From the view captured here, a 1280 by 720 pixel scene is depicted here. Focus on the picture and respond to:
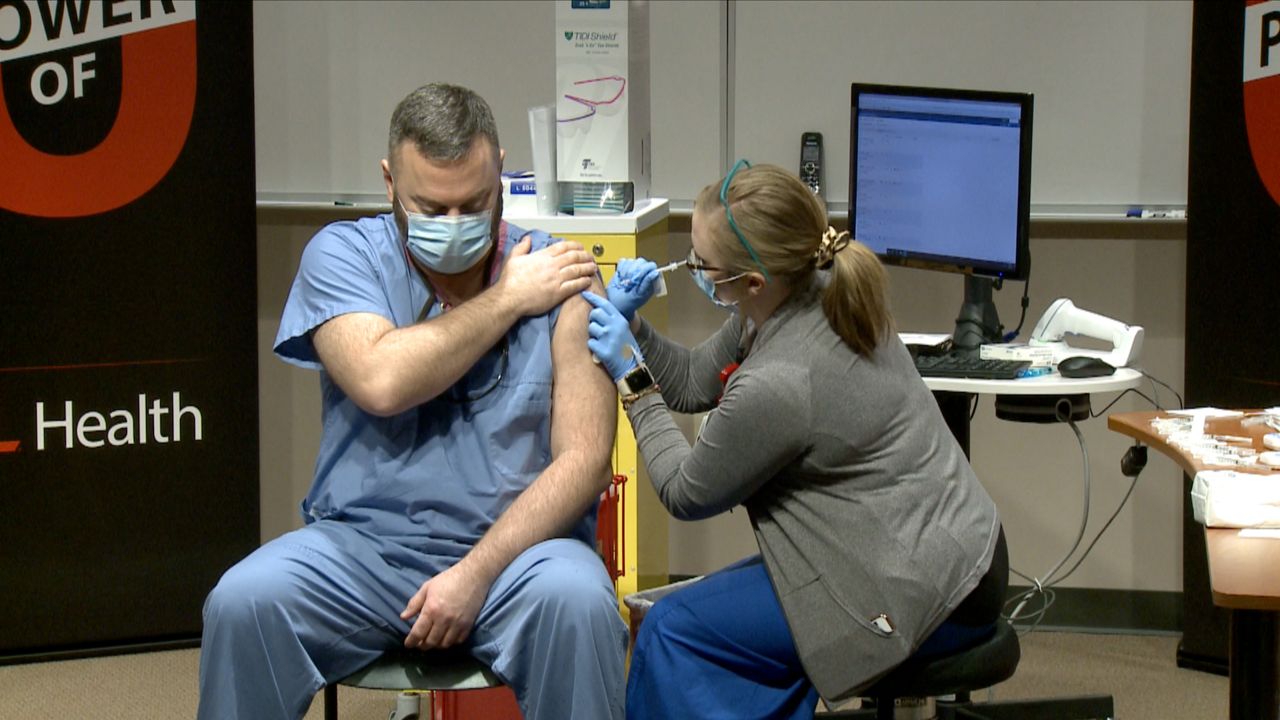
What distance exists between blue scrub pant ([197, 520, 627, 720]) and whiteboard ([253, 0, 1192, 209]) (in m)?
1.83

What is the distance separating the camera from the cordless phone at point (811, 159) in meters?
3.62

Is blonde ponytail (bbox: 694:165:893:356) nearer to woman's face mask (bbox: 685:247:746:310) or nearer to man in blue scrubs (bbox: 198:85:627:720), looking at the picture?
woman's face mask (bbox: 685:247:746:310)

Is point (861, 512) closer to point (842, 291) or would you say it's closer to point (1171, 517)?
point (842, 291)

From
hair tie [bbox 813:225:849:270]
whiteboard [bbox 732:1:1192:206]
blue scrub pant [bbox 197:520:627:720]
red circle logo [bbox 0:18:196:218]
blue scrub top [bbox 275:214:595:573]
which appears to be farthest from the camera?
whiteboard [bbox 732:1:1192:206]

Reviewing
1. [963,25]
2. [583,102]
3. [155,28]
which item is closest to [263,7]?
[155,28]

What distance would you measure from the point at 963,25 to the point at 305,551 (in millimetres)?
2278

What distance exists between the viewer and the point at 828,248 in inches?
82.5

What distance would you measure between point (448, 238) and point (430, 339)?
0.55 feet

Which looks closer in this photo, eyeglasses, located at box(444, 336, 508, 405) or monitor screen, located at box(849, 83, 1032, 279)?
eyeglasses, located at box(444, 336, 508, 405)

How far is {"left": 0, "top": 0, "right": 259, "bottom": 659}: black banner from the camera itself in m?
3.33

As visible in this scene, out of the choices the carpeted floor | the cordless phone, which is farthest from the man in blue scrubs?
the cordless phone

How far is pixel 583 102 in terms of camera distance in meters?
2.83

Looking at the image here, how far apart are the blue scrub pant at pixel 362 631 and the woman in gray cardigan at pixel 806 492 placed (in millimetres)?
189

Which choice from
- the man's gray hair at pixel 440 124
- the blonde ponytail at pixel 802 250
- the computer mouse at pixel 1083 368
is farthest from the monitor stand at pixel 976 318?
the man's gray hair at pixel 440 124
